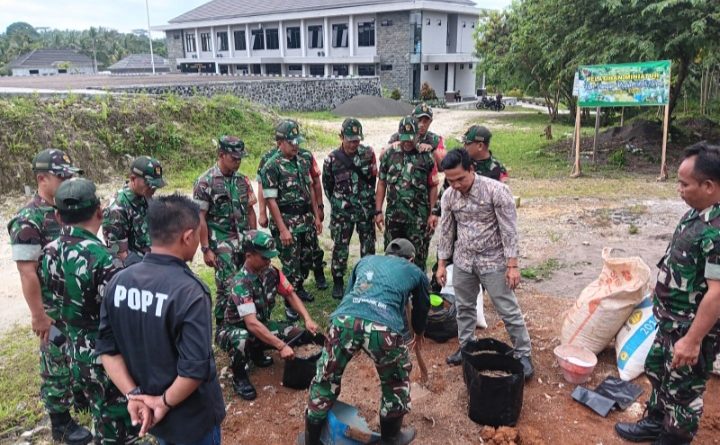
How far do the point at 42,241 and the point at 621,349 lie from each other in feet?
13.7

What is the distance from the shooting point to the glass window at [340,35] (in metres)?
35.3

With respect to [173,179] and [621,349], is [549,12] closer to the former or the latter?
[173,179]

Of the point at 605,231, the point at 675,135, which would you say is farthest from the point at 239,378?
the point at 675,135

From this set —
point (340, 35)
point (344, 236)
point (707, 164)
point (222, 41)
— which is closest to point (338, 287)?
point (344, 236)

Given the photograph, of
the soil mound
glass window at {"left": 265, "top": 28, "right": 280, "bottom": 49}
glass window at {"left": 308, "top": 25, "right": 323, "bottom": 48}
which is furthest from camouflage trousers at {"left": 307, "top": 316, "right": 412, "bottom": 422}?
glass window at {"left": 265, "top": 28, "right": 280, "bottom": 49}

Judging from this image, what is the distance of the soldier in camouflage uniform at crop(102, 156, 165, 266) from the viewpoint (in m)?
3.88

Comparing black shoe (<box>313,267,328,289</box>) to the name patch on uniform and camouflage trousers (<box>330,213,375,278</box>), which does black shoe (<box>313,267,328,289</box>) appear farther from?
the name patch on uniform

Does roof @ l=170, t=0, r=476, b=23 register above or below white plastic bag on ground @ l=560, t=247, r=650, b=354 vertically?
above

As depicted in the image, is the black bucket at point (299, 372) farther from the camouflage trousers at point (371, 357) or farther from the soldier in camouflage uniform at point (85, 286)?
the soldier in camouflage uniform at point (85, 286)

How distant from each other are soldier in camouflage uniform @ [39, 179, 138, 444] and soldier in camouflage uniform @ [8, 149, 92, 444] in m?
0.52

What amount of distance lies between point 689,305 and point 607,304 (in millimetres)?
1192

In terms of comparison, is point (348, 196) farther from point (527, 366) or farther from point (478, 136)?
point (527, 366)

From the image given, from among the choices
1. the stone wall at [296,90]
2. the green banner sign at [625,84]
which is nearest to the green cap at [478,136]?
the green banner sign at [625,84]

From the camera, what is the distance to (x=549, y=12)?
547 inches
